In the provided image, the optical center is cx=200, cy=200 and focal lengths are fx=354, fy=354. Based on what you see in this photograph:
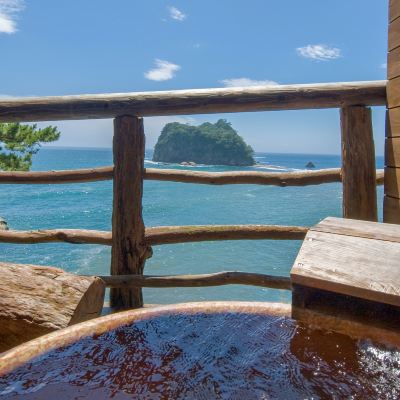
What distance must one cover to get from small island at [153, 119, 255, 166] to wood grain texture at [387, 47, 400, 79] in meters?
80.3

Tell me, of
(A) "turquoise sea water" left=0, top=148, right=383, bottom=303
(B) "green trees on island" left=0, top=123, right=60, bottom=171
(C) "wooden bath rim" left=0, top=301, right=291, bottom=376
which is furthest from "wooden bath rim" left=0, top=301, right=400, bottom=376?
(B) "green trees on island" left=0, top=123, right=60, bottom=171

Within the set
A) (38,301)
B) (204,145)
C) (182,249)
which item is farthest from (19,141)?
(204,145)

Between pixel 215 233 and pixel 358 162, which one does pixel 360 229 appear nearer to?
pixel 358 162

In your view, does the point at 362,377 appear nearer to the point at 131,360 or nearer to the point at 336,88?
the point at 131,360

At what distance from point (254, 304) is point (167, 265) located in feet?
31.7

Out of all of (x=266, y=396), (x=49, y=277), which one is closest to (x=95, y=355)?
(x=266, y=396)

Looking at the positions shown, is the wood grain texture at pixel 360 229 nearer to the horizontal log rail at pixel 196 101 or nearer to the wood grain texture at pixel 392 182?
the wood grain texture at pixel 392 182

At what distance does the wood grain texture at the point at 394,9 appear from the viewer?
1923 mm

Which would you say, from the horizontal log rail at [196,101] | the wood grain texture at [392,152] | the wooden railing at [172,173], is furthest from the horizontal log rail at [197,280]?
the horizontal log rail at [196,101]

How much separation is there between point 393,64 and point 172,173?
153cm

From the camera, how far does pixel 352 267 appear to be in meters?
0.68

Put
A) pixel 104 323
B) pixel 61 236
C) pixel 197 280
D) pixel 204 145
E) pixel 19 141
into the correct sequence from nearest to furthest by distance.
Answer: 1. pixel 104 323
2. pixel 197 280
3. pixel 61 236
4. pixel 19 141
5. pixel 204 145

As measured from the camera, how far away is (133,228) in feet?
7.77

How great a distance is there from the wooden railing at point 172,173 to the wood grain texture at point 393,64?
81 millimetres
